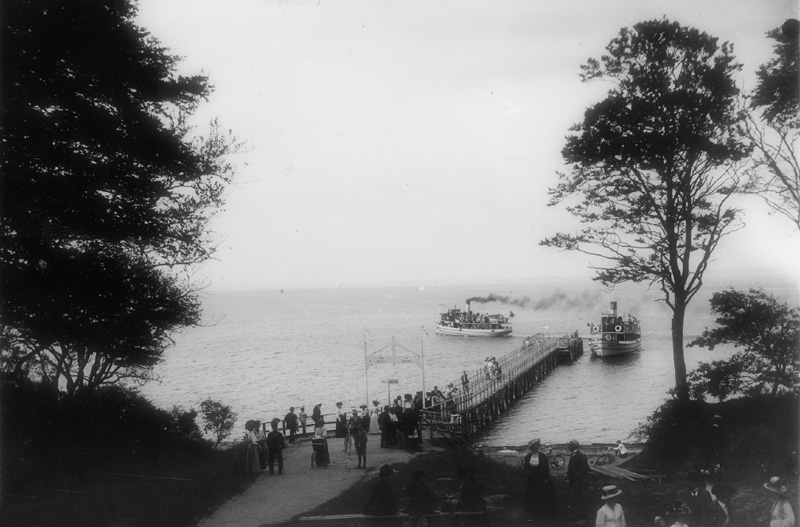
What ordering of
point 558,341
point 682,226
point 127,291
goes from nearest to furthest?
point 127,291, point 682,226, point 558,341

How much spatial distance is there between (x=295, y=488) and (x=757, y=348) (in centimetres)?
1397

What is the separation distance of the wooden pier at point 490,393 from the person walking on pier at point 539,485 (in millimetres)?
10773

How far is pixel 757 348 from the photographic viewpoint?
1856cm

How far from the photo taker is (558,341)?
257 feet

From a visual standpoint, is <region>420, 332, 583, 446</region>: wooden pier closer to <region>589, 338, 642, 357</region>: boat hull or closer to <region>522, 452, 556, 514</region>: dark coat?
<region>589, 338, 642, 357</region>: boat hull

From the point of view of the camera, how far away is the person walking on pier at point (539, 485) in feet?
43.3

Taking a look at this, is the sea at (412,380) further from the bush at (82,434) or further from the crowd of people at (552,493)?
the crowd of people at (552,493)

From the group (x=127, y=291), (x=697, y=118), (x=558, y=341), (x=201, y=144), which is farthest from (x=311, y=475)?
(x=558, y=341)

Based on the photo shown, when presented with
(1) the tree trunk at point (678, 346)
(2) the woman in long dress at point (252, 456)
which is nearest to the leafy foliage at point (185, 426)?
(2) the woman in long dress at point (252, 456)

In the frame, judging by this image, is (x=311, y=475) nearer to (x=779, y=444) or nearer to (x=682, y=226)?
(x=779, y=444)

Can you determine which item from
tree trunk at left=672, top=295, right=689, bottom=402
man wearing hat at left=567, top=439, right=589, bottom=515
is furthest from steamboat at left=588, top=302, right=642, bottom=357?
man wearing hat at left=567, top=439, right=589, bottom=515

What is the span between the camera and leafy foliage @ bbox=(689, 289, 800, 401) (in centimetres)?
1823

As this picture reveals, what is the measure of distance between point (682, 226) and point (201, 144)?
50.4 feet

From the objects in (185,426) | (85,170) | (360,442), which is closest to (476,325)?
(185,426)
